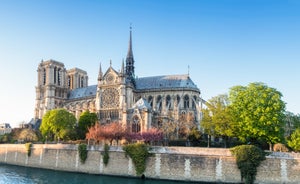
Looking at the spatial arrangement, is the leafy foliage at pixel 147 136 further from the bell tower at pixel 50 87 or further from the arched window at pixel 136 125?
the bell tower at pixel 50 87

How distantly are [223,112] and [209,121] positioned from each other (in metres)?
4.08

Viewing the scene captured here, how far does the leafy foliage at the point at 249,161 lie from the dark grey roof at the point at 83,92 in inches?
2174

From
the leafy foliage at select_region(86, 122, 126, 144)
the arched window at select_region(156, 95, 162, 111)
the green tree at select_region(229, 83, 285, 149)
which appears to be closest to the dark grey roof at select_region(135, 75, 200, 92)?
the arched window at select_region(156, 95, 162, 111)

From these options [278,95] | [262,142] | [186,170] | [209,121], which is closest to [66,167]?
[186,170]

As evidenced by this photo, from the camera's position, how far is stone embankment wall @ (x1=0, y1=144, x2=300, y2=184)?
3234 cm

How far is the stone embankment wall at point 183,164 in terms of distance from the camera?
32.3m

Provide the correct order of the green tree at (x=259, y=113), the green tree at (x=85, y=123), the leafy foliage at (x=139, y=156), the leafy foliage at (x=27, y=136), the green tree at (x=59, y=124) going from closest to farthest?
1. the leafy foliage at (x=139, y=156)
2. the green tree at (x=259, y=113)
3. the green tree at (x=59, y=124)
4. the green tree at (x=85, y=123)
5. the leafy foliage at (x=27, y=136)

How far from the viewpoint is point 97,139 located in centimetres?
4994

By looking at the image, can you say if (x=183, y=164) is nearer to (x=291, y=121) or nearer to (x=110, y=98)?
(x=291, y=121)

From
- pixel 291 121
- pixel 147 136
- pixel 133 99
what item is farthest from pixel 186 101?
pixel 147 136

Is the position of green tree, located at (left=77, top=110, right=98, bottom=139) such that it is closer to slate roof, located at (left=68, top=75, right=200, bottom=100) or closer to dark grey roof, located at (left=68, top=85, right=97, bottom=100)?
slate roof, located at (left=68, top=75, right=200, bottom=100)

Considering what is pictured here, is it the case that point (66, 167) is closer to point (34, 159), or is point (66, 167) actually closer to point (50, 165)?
point (50, 165)

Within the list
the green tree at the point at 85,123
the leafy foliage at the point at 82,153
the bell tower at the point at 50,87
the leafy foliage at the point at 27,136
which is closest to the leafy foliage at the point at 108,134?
the leafy foliage at the point at 82,153

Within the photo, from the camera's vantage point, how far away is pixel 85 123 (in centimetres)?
6356
